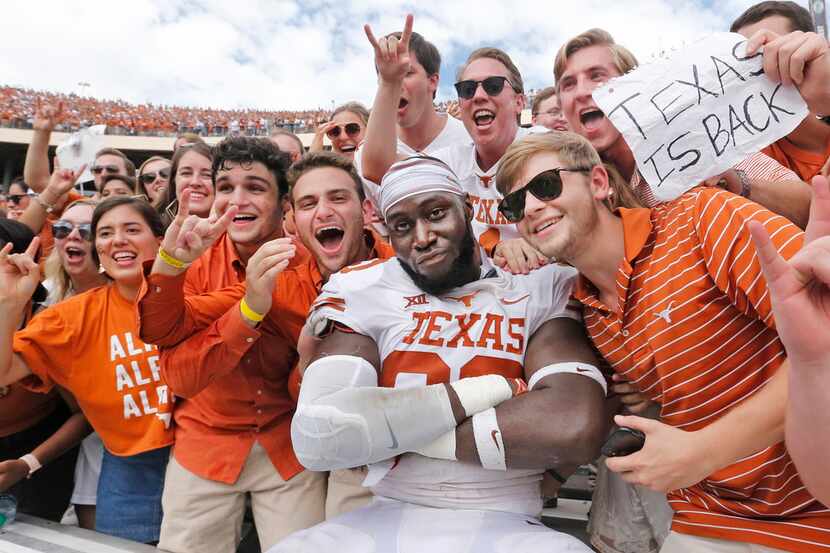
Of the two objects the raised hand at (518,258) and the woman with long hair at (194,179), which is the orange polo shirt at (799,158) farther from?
the woman with long hair at (194,179)

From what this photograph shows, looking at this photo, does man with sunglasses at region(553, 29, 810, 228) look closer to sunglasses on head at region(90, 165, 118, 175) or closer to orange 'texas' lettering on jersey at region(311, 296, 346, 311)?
orange 'texas' lettering on jersey at region(311, 296, 346, 311)

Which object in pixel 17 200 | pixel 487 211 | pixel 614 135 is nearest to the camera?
pixel 614 135

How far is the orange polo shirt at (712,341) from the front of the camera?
5.19 ft

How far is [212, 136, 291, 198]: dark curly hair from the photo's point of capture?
300cm

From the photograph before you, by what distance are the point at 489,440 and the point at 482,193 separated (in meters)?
1.80

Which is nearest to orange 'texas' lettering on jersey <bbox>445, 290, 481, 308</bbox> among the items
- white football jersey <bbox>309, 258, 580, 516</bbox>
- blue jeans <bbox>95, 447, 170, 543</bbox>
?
white football jersey <bbox>309, 258, 580, 516</bbox>

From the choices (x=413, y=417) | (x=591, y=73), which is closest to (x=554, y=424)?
(x=413, y=417)

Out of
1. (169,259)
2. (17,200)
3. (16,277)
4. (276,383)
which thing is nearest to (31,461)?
(16,277)

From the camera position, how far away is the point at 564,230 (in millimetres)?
1965

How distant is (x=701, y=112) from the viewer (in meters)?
1.90

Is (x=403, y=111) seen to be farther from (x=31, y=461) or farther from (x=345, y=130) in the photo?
(x=31, y=461)

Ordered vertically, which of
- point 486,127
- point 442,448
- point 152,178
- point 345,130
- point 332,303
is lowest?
point 442,448

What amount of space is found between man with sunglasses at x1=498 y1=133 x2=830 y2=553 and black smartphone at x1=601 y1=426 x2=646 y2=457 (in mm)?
40

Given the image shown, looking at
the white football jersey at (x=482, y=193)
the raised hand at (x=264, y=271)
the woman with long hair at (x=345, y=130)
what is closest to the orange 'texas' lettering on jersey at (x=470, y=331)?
the raised hand at (x=264, y=271)
